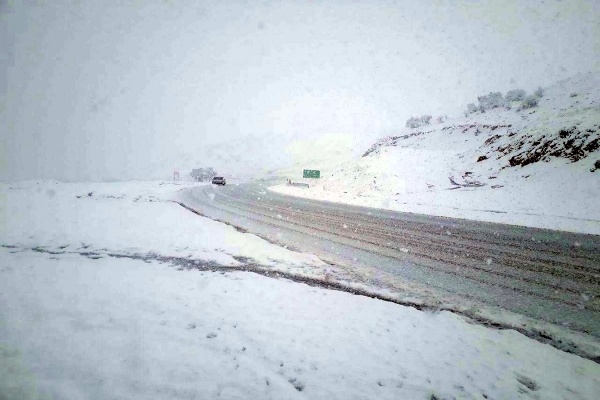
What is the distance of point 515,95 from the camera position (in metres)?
36.7

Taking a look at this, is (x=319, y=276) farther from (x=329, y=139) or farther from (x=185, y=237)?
(x=329, y=139)

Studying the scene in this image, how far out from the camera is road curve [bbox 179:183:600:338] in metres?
4.13

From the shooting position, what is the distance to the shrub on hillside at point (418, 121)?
46188mm

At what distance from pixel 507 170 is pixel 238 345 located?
23356 millimetres

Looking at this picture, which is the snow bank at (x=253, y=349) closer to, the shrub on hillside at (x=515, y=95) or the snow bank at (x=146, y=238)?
the snow bank at (x=146, y=238)

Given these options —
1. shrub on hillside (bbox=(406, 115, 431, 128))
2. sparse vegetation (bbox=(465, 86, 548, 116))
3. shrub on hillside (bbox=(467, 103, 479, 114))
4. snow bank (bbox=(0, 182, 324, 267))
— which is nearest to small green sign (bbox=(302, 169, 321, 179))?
shrub on hillside (bbox=(406, 115, 431, 128))

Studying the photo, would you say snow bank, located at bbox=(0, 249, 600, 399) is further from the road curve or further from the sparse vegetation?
the sparse vegetation

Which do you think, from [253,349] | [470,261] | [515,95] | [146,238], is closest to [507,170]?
[470,261]

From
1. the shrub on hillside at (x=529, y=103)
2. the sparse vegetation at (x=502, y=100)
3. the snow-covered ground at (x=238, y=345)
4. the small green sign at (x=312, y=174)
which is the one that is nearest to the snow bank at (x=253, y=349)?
the snow-covered ground at (x=238, y=345)

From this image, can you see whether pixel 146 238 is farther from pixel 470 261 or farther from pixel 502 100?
pixel 502 100

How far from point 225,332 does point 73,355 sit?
1.40m

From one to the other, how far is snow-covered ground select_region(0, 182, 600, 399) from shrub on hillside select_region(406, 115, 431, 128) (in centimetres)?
4796

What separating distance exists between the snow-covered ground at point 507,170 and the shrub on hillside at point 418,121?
1059 cm

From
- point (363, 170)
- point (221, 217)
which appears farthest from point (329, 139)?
point (221, 217)
